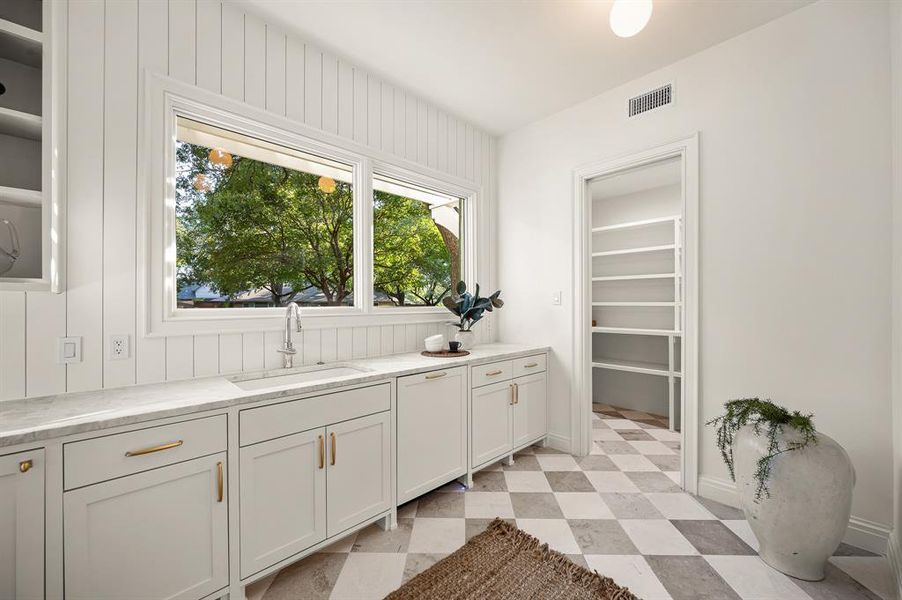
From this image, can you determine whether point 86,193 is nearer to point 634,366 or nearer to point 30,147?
point 30,147

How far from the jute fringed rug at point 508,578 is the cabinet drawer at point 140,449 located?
3.28 ft

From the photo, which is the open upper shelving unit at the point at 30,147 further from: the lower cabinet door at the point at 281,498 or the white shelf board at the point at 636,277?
the white shelf board at the point at 636,277

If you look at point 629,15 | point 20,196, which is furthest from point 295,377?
point 629,15

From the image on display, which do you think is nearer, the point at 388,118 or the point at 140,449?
the point at 140,449

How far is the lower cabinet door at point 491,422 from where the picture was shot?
261 centimetres

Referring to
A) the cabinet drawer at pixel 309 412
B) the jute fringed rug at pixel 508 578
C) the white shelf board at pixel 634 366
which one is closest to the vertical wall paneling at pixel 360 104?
the cabinet drawer at pixel 309 412

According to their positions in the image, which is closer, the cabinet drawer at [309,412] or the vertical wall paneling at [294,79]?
the cabinet drawer at [309,412]

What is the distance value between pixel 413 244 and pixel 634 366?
113 inches

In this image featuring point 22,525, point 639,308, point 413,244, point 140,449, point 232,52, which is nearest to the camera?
point 22,525

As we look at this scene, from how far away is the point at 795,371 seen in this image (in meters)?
2.10

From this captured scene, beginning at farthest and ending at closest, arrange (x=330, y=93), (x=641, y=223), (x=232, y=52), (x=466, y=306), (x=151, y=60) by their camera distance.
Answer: (x=641, y=223)
(x=466, y=306)
(x=330, y=93)
(x=232, y=52)
(x=151, y=60)

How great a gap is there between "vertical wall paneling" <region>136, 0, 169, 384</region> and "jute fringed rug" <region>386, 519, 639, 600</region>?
4.93ft

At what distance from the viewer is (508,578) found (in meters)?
1.69

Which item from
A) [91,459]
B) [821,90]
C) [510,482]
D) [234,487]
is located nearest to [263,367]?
[234,487]
